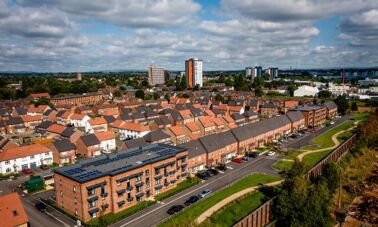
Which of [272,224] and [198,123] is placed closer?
[272,224]

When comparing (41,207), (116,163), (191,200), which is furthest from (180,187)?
(41,207)

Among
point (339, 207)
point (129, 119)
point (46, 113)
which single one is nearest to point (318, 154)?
point (339, 207)

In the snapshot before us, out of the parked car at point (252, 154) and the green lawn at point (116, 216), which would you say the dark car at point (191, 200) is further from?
the parked car at point (252, 154)

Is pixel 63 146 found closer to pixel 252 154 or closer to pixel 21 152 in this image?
pixel 21 152

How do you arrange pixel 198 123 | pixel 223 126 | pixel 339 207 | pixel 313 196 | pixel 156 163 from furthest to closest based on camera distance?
pixel 223 126 → pixel 198 123 → pixel 156 163 → pixel 339 207 → pixel 313 196

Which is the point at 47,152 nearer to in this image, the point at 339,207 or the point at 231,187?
the point at 231,187

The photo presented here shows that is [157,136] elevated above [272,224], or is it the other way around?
[157,136]

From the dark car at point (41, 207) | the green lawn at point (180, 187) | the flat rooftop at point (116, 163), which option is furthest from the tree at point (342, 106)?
the dark car at point (41, 207)

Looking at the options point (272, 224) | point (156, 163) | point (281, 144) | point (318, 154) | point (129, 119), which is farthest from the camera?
point (129, 119)
